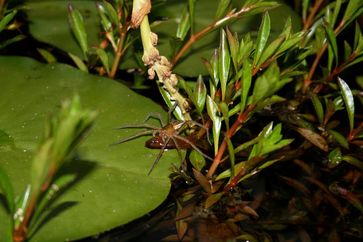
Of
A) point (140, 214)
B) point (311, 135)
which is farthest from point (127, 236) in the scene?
point (311, 135)

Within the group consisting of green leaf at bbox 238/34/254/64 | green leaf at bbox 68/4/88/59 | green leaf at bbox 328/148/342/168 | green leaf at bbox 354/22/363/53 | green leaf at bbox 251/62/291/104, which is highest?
green leaf at bbox 251/62/291/104

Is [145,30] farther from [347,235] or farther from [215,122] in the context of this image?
[347,235]

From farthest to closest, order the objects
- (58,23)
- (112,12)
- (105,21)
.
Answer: (58,23), (105,21), (112,12)

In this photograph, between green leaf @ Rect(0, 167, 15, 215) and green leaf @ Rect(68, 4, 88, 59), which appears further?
green leaf @ Rect(68, 4, 88, 59)

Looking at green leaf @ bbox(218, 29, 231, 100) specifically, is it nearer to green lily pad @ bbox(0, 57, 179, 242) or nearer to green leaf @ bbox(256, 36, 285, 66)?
green leaf @ bbox(256, 36, 285, 66)

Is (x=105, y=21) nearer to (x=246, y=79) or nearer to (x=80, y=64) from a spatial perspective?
(x=80, y=64)

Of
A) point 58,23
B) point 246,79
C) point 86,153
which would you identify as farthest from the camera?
point 58,23

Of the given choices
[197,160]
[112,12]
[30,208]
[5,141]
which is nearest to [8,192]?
[30,208]

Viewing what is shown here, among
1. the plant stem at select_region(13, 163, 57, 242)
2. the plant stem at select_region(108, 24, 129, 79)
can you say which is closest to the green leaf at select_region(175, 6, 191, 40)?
the plant stem at select_region(108, 24, 129, 79)

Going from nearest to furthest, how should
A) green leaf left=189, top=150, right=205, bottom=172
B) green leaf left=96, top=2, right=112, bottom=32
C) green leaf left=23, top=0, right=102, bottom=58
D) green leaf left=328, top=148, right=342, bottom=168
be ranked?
1. green leaf left=189, top=150, right=205, bottom=172
2. green leaf left=328, top=148, right=342, bottom=168
3. green leaf left=96, top=2, right=112, bottom=32
4. green leaf left=23, top=0, right=102, bottom=58
